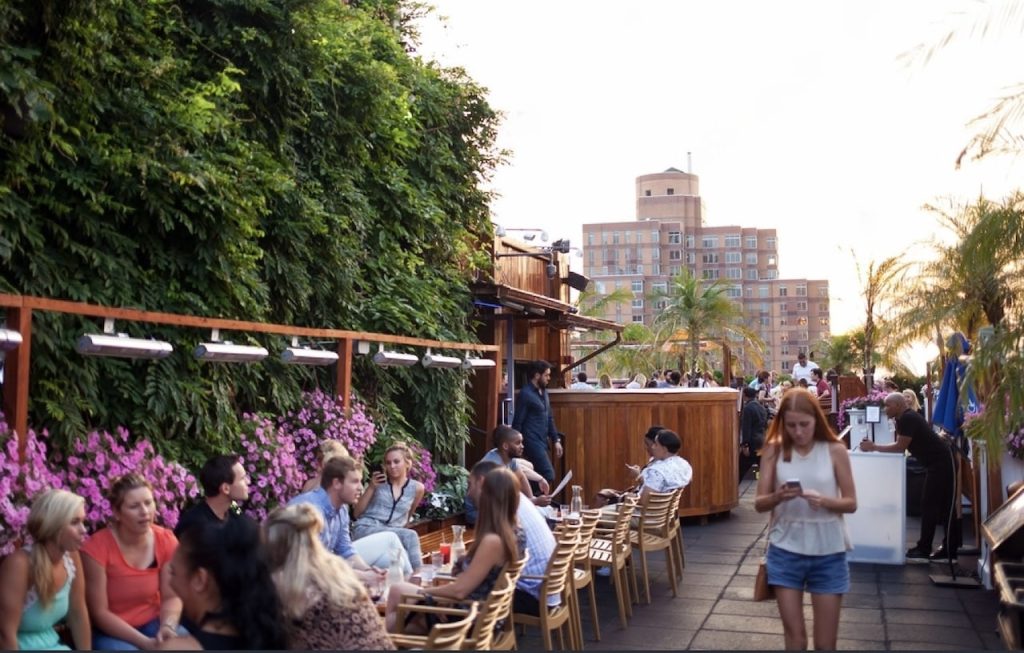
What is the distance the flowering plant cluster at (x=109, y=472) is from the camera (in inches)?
251

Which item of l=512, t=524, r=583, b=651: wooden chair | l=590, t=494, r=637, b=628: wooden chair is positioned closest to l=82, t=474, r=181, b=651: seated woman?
l=512, t=524, r=583, b=651: wooden chair

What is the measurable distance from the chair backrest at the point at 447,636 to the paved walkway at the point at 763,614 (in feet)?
9.31

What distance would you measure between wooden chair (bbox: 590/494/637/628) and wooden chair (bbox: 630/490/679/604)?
0.60 ft

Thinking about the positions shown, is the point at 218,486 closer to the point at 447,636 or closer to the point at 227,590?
the point at 447,636

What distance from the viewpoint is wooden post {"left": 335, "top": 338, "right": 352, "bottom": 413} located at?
9609 mm

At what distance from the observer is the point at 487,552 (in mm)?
5656

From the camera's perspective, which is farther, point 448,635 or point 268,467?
point 268,467

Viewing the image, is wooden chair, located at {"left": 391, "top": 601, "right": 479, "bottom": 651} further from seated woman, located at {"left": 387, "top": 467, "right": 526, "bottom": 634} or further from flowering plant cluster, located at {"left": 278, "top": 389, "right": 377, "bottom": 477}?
flowering plant cluster, located at {"left": 278, "top": 389, "right": 377, "bottom": 477}

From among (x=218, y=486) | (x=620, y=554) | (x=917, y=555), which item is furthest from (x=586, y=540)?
(x=917, y=555)

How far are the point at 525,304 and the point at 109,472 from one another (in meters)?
8.47

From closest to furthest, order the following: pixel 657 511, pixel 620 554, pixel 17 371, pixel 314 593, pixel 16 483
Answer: pixel 314 593 < pixel 16 483 < pixel 17 371 < pixel 620 554 < pixel 657 511

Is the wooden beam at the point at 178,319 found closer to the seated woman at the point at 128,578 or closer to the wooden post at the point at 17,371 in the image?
the wooden post at the point at 17,371

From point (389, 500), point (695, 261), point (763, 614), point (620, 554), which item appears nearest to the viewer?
point (389, 500)

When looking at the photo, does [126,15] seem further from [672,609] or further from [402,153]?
[672,609]
